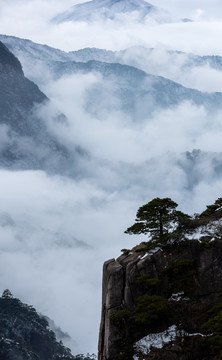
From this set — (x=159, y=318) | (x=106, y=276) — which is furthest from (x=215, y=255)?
(x=106, y=276)

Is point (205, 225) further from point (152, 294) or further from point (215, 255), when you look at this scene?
point (152, 294)

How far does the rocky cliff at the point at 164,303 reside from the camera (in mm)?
50312

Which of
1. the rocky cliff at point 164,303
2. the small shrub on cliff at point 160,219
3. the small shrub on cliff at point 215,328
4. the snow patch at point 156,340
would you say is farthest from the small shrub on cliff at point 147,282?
the small shrub on cliff at point 215,328

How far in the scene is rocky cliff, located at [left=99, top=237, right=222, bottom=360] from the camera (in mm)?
50312

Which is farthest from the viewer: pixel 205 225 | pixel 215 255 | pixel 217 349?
pixel 205 225

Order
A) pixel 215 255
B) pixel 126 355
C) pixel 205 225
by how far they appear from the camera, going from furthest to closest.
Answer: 1. pixel 205 225
2. pixel 215 255
3. pixel 126 355

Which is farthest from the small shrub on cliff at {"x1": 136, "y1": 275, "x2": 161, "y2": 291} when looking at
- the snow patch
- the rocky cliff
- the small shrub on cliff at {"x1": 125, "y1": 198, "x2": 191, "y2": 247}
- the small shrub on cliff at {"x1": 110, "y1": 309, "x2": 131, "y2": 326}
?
the small shrub on cliff at {"x1": 125, "y1": 198, "x2": 191, "y2": 247}

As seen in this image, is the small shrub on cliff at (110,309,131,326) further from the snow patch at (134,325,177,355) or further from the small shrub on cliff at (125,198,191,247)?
the small shrub on cliff at (125,198,191,247)

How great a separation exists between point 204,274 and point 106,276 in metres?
11.7

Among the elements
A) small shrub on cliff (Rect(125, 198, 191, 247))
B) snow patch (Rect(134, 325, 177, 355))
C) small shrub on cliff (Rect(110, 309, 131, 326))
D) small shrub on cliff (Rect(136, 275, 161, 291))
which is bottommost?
snow patch (Rect(134, 325, 177, 355))

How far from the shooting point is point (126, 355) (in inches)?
2016

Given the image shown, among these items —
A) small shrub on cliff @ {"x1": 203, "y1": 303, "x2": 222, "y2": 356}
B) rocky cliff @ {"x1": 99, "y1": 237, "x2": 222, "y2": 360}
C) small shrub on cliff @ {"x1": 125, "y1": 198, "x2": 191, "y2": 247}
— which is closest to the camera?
small shrub on cliff @ {"x1": 203, "y1": 303, "x2": 222, "y2": 356}

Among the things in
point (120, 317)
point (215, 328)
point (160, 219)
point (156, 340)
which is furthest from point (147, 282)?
point (215, 328)

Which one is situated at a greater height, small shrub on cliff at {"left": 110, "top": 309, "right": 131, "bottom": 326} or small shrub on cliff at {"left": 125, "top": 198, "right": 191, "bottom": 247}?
small shrub on cliff at {"left": 125, "top": 198, "right": 191, "bottom": 247}
